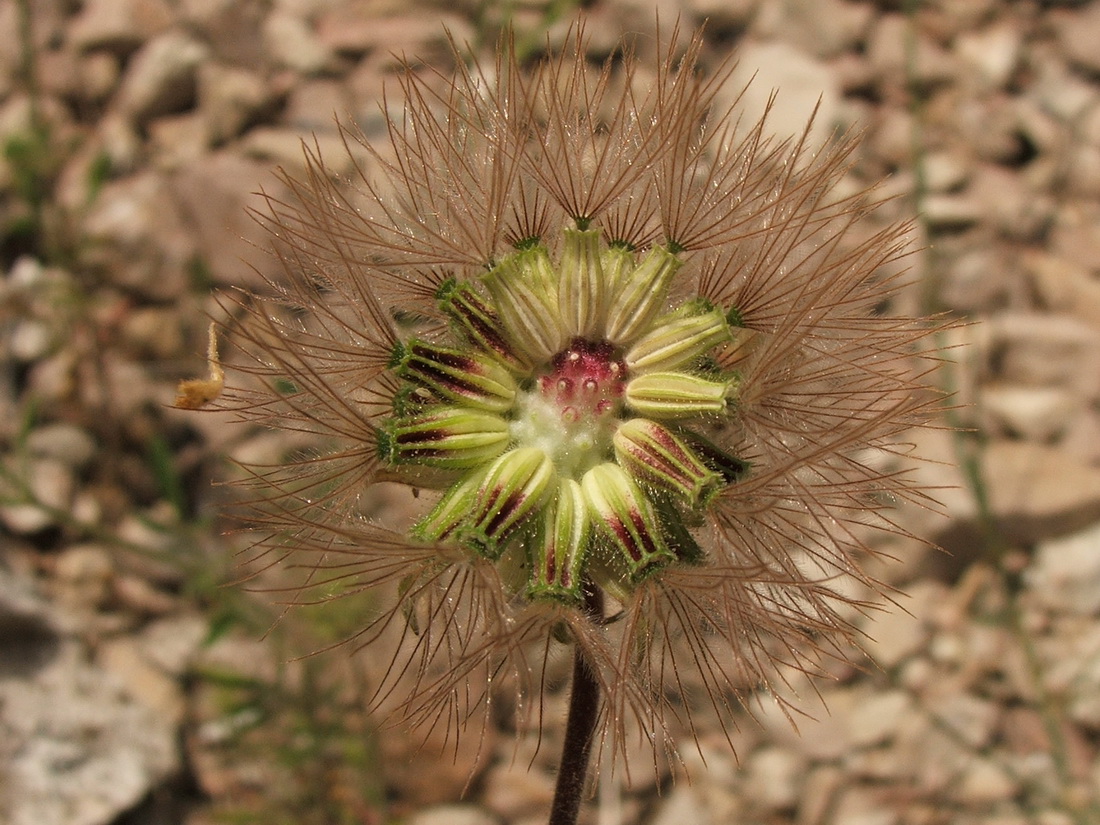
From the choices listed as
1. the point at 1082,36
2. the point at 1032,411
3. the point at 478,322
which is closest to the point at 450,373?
the point at 478,322

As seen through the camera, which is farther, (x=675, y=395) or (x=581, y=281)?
(x=581, y=281)

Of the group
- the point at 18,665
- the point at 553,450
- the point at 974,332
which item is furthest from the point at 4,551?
the point at 974,332

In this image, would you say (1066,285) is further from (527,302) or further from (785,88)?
(527,302)

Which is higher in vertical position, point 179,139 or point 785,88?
point 785,88

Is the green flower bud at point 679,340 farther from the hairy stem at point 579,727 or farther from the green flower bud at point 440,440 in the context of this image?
the hairy stem at point 579,727

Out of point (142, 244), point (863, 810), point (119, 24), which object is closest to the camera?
point (863, 810)

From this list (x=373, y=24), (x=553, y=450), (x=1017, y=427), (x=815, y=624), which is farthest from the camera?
(x=373, y=24)

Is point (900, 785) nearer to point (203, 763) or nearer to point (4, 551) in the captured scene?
point (203, 763)
